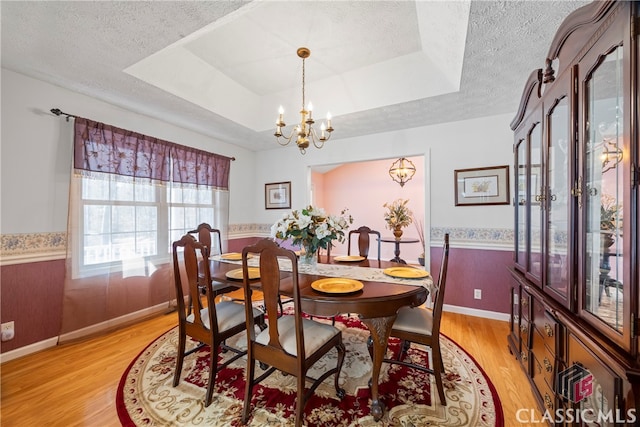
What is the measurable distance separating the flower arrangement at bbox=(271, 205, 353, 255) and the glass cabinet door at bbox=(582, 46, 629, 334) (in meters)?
1.38

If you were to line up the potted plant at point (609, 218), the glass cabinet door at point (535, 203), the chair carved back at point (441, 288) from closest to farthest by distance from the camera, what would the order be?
the potted plant at point (609, 218) → the chair carved back at point (441, 288) → the glass cabinet door at point (535, 203)

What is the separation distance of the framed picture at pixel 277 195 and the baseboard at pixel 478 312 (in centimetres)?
278

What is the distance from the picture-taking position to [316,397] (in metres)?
1.68

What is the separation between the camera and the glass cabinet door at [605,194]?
94 centimetres

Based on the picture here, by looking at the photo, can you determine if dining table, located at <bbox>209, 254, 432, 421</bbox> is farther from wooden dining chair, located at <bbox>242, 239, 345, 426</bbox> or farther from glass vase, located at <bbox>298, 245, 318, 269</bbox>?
glass vase, located at <bbox>298, 245, 318, 269</bbox>

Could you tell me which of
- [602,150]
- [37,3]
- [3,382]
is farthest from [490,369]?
[37,3]

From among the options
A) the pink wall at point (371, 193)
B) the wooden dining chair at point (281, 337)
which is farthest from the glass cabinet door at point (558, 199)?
the pink wall at point (371, 193)

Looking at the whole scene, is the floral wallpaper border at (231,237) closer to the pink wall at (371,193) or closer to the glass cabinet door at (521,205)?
the glass cabinet door at (521,205)

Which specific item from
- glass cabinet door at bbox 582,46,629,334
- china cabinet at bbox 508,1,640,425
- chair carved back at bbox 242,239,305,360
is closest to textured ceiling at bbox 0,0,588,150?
china cabinet at bbox 508,1,640,425

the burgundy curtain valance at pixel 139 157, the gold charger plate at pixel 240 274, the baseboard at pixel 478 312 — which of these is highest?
the burgundy curtain valance at pixel 139 157

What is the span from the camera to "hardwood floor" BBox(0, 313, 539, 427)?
5.15 ft

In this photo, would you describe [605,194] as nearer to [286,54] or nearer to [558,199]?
[558,199]

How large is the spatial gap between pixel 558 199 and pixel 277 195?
3.69 m

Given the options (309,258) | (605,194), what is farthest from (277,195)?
(605,194)
